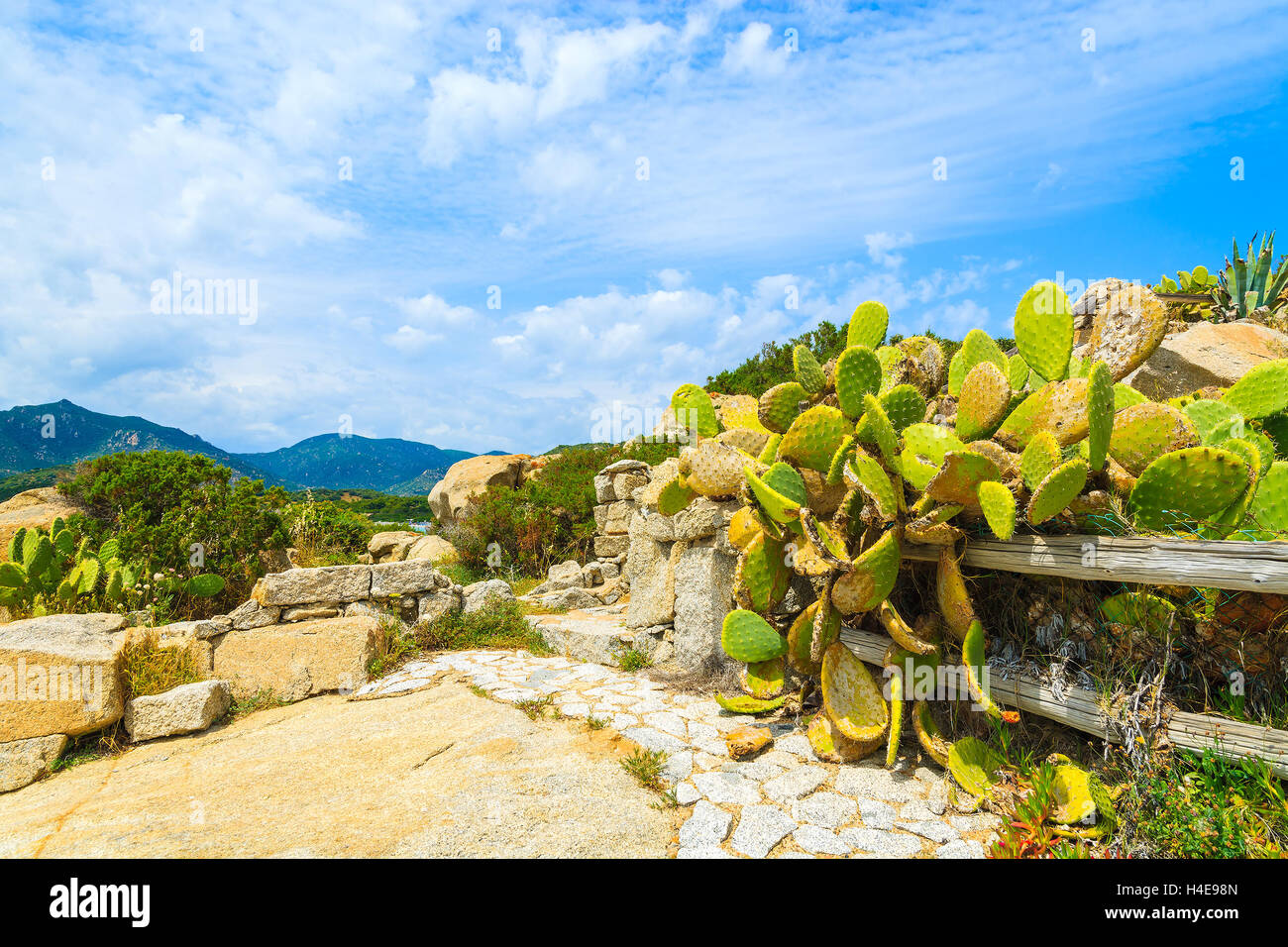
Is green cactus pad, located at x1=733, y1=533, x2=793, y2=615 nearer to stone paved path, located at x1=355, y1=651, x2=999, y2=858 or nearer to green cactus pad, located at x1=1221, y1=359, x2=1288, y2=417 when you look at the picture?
stone paved path, located at x1=355, y1=651, x2=999, y2=858

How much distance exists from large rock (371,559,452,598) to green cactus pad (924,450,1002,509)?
17.4 feet

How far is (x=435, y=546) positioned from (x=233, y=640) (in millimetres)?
6389

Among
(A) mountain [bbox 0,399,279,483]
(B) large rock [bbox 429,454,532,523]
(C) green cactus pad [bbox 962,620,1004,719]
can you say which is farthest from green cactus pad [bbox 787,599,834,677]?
(A) mountain [bbox 0,399,279,483]

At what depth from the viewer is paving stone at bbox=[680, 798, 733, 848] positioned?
2.81 meters

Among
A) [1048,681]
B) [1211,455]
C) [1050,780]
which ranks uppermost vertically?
[1211,455]

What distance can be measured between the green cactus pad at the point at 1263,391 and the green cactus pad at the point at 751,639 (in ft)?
9.19

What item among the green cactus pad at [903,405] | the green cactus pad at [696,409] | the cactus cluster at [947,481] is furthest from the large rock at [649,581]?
the green cactus pad at [903,405]

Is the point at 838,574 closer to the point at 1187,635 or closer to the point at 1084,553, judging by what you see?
the point at 1084,553

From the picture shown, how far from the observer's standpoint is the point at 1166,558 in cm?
247

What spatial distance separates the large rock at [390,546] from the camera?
11.8 metres

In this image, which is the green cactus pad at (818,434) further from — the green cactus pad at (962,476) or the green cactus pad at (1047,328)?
the green cactus pad at (1047,328)
